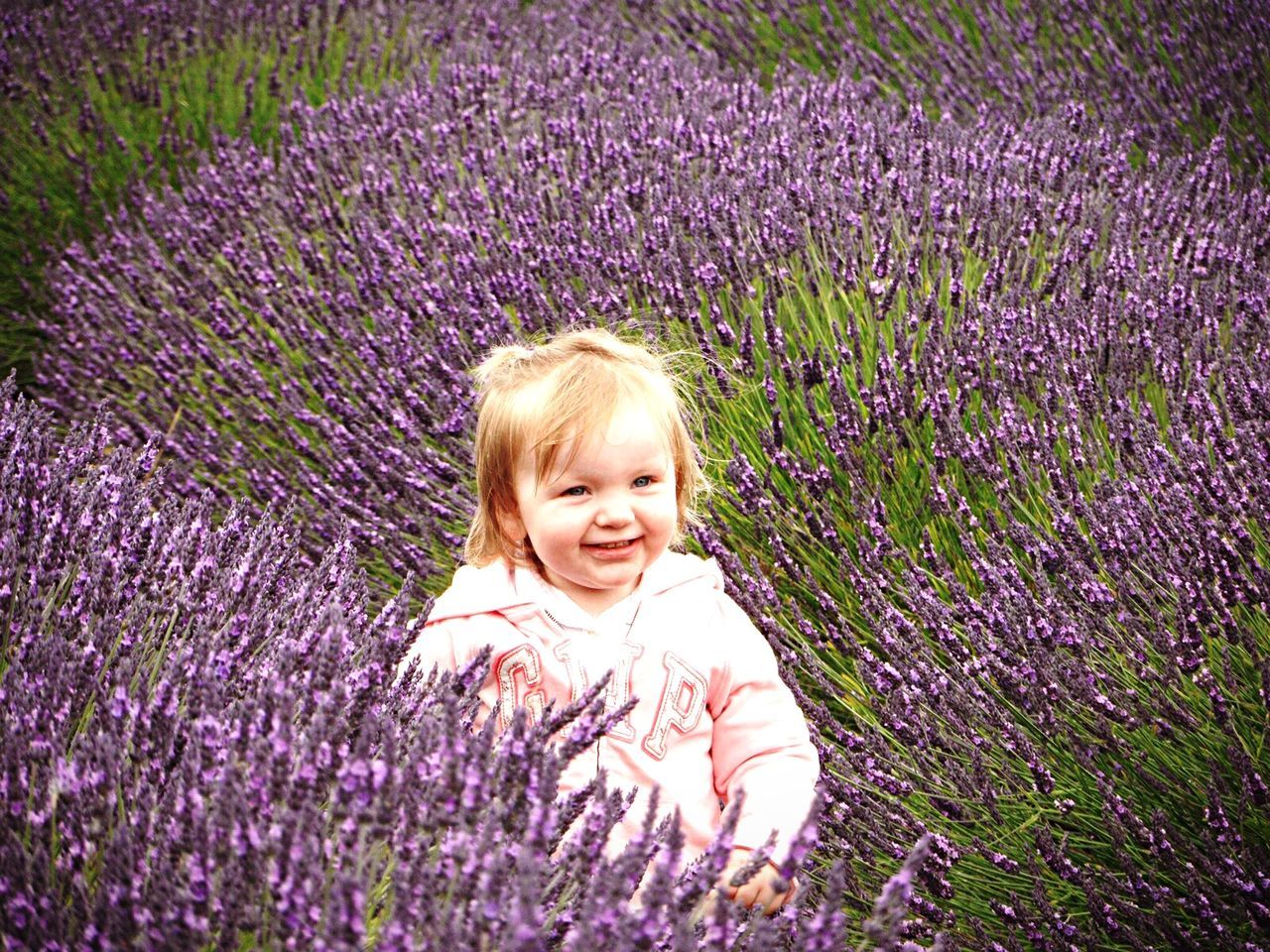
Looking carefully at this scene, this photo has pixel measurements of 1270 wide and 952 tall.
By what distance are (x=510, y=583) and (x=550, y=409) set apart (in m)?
0.29

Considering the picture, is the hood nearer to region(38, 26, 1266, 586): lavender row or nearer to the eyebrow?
the eyebrow

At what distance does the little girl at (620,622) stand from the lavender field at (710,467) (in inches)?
8.2

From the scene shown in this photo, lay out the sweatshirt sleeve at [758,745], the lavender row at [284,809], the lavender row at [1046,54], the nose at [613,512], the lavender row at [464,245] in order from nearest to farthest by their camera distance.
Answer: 1. the lavender row at [284,809]
2. the sweatshirt sleeve at [758,745]
3. the nose at [613,512]
4. the lavender row at [464,245]
5. the lavender row at [1046,54]

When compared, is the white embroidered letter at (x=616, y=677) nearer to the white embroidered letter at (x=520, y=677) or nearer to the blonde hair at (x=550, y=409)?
the white embroidered letter at (x=520, y=677)

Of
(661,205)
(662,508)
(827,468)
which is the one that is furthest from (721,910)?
(661,205)

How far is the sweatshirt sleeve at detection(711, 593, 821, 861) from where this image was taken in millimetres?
1735

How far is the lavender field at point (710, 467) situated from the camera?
1.12m

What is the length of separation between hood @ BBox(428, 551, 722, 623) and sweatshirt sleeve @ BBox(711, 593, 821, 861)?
0.24ft

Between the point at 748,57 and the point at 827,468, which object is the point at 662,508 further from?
the point at 748,57

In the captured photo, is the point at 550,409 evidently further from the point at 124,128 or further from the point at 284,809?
Answer: the point at 124,128

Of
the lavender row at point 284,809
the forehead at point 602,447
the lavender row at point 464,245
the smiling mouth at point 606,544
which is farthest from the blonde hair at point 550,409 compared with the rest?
the lavender row at point 464,245

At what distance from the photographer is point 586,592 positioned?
1966 mm

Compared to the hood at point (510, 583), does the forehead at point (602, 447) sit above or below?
above

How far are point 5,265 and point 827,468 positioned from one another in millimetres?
3467
